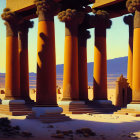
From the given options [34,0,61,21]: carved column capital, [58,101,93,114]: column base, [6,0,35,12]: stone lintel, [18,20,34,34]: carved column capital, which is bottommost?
[58,101,93,114]: column base

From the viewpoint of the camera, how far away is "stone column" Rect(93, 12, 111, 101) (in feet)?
168

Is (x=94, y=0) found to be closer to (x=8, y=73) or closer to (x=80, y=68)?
(x=80, y=68)

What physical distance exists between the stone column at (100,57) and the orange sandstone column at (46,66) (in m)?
16.6

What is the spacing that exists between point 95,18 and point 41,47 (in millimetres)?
18061

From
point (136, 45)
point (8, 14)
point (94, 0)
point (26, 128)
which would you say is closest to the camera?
point (26, 128)

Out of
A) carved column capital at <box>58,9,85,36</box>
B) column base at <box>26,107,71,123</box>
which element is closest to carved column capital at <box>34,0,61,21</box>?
carved column capital at <box>58,9,85,36</box>

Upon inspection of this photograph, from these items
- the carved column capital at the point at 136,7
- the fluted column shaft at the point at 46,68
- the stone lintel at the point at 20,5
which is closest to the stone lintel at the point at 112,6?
the carved column capital at the point at 136,7

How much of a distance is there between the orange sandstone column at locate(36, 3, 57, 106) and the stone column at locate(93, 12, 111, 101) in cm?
1656

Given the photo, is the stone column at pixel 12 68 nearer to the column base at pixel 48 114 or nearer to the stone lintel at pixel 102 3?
the column base at pixel 48 114

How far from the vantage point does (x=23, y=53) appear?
174 feet

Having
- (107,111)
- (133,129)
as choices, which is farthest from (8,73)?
(133,129)

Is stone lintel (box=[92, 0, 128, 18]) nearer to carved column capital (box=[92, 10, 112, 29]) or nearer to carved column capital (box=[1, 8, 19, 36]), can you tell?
carved column capital (box=[92, 10, 112, 29])

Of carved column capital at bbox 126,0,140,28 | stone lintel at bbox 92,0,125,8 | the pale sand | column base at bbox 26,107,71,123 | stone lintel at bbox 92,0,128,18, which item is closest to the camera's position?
the pale sand

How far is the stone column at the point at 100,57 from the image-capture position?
5109cm
